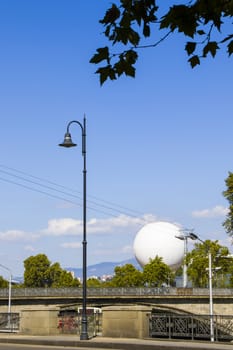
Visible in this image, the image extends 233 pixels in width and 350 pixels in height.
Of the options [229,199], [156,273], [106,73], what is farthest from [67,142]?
[156,273]

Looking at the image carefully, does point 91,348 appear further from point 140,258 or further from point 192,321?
point 140,258

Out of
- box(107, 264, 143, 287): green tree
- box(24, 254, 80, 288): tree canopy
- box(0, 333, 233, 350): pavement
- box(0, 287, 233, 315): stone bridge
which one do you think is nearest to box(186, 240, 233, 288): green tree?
box(0, 287, 233, 315): stone bridge

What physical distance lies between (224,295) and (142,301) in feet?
38.2

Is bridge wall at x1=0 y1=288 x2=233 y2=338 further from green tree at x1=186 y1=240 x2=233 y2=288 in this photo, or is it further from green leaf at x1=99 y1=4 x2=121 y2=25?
green leaf at x1=99 y1=4 x2=121 y2=25

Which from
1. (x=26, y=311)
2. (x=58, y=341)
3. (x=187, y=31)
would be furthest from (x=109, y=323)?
(x=187, y=31)

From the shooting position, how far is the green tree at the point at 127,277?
111438 mm

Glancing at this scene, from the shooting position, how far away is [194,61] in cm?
640

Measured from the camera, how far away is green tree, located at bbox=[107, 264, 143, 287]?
11144cm

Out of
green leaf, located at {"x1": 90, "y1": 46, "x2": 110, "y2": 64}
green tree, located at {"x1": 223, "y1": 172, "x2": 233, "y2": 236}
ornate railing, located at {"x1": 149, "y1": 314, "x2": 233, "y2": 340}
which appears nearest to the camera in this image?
green leaf, located at {"x1": 90, "y1": 46, "x2": 110, "y2": 64}

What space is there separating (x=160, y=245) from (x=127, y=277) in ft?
33.5

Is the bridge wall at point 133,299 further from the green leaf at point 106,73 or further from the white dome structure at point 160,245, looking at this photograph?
the green leaf at point 106,73

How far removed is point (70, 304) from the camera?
266 ft

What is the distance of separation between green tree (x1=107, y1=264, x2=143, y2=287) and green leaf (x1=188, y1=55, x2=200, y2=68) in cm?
10506

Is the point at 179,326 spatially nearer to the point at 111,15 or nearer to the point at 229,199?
the point at 111,15
